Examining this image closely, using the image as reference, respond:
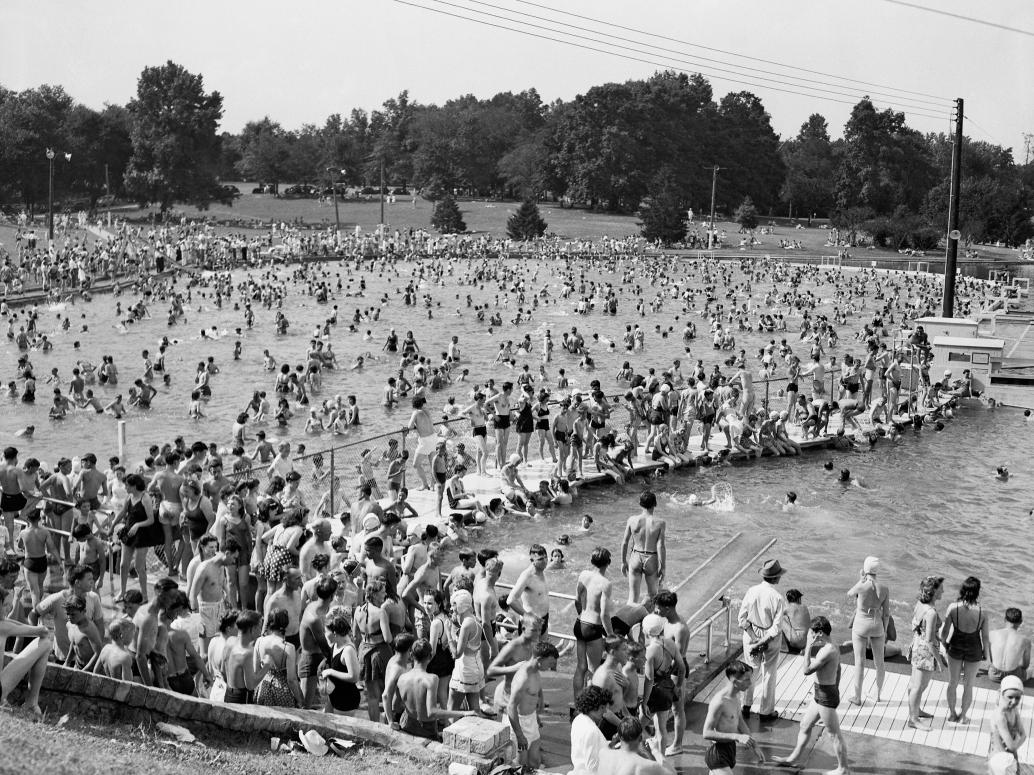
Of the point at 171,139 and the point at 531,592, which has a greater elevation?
the point at 171,139

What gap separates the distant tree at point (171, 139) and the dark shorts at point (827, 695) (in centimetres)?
8324

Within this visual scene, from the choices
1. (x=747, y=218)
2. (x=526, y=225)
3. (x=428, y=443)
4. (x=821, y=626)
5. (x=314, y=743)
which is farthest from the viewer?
(x=747, y=218)

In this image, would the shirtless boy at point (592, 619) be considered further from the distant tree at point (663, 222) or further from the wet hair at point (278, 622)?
the distant tree at point (663, 222)

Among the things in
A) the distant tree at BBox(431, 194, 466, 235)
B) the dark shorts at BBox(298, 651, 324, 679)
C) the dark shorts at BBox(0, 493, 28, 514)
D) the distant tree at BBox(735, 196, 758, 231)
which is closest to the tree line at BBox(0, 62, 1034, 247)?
the distant tree at BBox(735, 196, 758, 231)

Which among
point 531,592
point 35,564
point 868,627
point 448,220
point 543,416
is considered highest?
point 448,220

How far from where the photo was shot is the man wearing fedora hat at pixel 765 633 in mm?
8719

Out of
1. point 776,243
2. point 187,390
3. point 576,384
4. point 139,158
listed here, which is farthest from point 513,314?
point 139,158

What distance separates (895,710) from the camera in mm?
9047

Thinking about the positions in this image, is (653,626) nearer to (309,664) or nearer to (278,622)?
(309,664)

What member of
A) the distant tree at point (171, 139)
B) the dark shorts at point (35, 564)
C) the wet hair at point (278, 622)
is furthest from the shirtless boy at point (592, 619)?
the distant tree at point (171, 139)

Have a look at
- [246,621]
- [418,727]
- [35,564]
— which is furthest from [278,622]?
[35,564]

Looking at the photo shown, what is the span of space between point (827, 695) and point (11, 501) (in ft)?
31.8

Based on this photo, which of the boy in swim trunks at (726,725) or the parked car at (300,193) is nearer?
the boy in swim trunks at (726,725)

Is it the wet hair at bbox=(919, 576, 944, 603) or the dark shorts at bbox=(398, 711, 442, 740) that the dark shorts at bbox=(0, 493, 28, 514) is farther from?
the wet hair at bbox=(919, 576, 944, 603)
